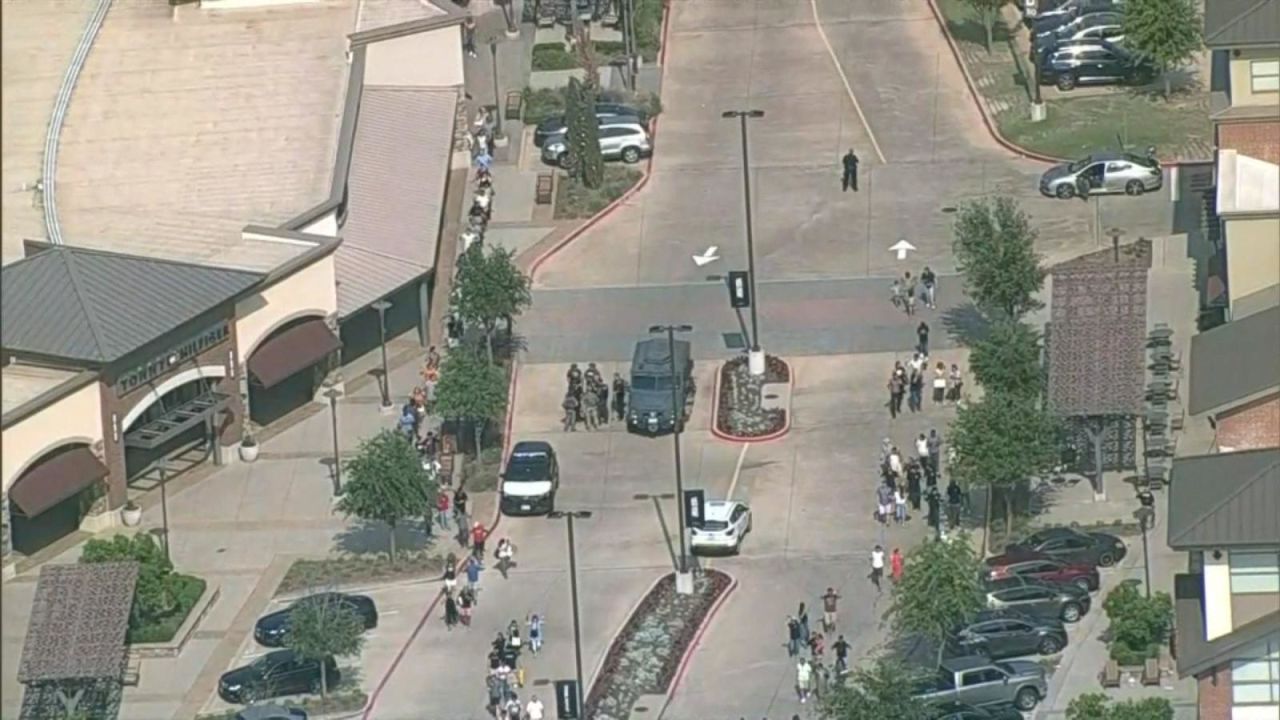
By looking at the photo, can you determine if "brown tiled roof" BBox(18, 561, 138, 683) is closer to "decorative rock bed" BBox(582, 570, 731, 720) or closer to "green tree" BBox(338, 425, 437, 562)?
"green tree" BBox(338, 425, 437, 562)

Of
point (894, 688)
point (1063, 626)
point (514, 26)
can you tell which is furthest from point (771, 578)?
point (514, 26)

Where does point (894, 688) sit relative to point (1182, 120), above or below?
below

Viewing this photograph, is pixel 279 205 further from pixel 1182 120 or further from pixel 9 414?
pixel 1182 120

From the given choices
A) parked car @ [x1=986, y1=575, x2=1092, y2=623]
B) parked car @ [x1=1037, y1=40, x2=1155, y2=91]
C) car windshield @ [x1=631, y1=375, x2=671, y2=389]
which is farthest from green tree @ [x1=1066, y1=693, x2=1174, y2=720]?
parked car @ [x1=1037, y1=40, x2=1155, y2=91]

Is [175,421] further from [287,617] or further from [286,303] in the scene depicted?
[287,617]

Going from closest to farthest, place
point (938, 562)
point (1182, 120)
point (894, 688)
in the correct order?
point (894, 688)
point (938, 562)
point (1182, 120)
